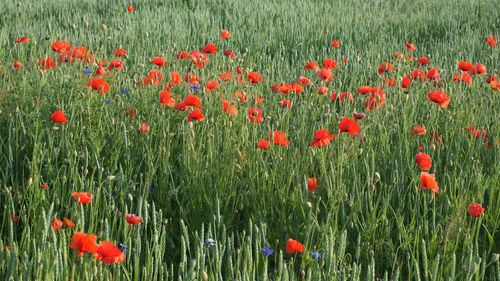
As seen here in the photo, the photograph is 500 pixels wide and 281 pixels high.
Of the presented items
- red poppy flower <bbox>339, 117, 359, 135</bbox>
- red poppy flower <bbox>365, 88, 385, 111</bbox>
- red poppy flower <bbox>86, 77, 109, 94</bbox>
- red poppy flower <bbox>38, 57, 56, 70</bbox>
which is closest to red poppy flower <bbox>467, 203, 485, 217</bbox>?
red poppy flower <bbox>339, 117, 359, 135</bbox>

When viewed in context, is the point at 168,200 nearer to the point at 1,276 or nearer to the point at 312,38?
the point at 1,276

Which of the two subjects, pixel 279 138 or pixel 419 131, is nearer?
pixel 279 138

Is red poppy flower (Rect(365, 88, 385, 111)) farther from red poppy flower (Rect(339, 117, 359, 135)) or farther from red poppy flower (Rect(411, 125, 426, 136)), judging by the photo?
red poppy flower (Rect(339, 117, 359, 135))

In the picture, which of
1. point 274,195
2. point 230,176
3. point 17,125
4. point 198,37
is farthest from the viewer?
point 198,37

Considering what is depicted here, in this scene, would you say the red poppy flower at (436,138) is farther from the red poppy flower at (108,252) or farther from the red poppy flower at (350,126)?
the red poppy flower at (108,252)

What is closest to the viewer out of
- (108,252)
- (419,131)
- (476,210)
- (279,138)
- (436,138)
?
(108,252)

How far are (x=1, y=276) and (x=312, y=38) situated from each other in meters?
4.17

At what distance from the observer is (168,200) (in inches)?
77.9

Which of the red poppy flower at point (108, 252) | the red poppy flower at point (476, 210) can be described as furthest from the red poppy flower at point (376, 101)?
the red poppy flower at point (108, 252)

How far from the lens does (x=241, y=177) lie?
2070mm

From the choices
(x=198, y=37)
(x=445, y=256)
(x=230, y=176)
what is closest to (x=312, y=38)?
(x=198, y=37)

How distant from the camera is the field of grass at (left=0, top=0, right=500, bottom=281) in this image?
4.74ft

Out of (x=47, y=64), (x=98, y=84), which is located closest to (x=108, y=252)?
(x=98, y=84)

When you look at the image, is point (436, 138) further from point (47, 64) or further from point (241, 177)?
point (47, 64)
